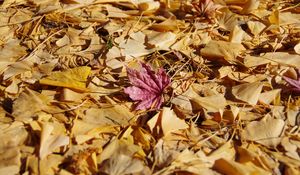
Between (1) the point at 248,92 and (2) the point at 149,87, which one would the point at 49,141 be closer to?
(2) the point at 149,87

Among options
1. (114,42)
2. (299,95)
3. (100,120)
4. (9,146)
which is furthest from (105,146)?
(299,95)

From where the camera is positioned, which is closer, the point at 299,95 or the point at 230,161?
the point at 230,161

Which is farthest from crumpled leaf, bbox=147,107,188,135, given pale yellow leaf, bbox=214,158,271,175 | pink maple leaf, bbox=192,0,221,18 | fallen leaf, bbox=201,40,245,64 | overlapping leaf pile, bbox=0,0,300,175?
pink maple leaf, bbox=192,0,221,18

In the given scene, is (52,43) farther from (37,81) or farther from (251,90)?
(251,90)

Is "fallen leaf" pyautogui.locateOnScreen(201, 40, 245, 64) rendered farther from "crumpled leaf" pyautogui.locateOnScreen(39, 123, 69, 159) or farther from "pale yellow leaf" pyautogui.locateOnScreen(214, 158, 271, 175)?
"crumpled leaf" pyautogui.locateOnScreen(39, 123, 69, 159)

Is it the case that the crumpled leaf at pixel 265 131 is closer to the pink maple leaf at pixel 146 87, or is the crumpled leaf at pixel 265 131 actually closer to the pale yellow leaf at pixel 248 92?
the pale yellow leaf at pixel 248 92

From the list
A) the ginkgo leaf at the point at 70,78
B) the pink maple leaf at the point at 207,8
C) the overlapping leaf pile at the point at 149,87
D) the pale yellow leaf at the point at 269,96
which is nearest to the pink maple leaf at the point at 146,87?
the overlapping leaf pile at the point at 149,87

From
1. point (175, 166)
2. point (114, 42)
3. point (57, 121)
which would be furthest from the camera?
point (114, 42)

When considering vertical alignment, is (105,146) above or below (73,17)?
below
